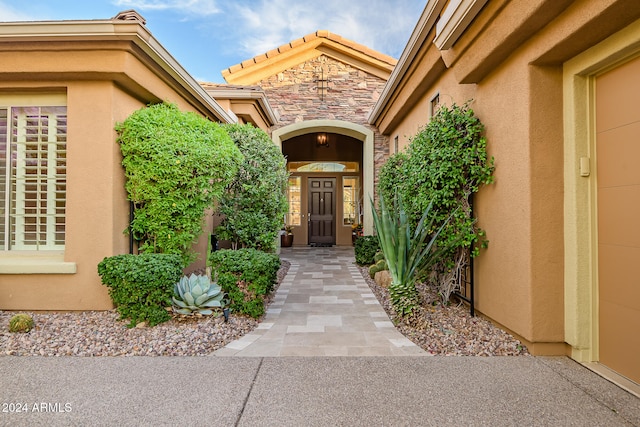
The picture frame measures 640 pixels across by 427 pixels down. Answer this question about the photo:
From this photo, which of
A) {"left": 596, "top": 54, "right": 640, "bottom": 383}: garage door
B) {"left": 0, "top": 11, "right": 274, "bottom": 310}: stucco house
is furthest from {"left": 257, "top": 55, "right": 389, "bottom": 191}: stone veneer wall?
{"left": 596, "top": 54, "right": 640, "bottom": 383}: garage door

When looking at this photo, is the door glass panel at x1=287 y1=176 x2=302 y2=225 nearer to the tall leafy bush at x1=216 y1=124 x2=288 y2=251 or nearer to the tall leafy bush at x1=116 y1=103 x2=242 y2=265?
the tall leafy bush at x1=216 y1=124 x2=288 y2=251

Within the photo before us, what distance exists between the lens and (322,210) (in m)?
12.0

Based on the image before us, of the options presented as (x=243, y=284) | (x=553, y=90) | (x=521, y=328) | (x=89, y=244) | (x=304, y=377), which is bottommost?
(x=304, y=377)

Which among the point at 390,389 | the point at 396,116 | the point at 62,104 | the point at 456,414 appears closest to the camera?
the point at 456,414

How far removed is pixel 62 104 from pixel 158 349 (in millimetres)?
3271

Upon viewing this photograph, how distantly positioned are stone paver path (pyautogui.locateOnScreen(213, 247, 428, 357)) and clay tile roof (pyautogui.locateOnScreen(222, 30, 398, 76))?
19.6 ft

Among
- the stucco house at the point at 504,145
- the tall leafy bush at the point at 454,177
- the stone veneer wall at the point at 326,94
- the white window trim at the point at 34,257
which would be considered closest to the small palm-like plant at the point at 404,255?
the tall leafy bush at the point at 454,177

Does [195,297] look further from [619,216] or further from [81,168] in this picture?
[619,216]

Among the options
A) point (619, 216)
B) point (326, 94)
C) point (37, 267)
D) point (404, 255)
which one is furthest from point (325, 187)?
point (619, 216)

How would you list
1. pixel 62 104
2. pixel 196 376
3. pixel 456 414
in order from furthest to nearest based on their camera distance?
pixel 62 104, pixel 196 376, pixel 456 414

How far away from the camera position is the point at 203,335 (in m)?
3.23

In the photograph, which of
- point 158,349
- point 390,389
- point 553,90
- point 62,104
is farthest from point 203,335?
point 553,90

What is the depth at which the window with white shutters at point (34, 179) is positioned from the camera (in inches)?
163

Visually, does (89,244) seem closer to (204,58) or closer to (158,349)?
(158,349)
